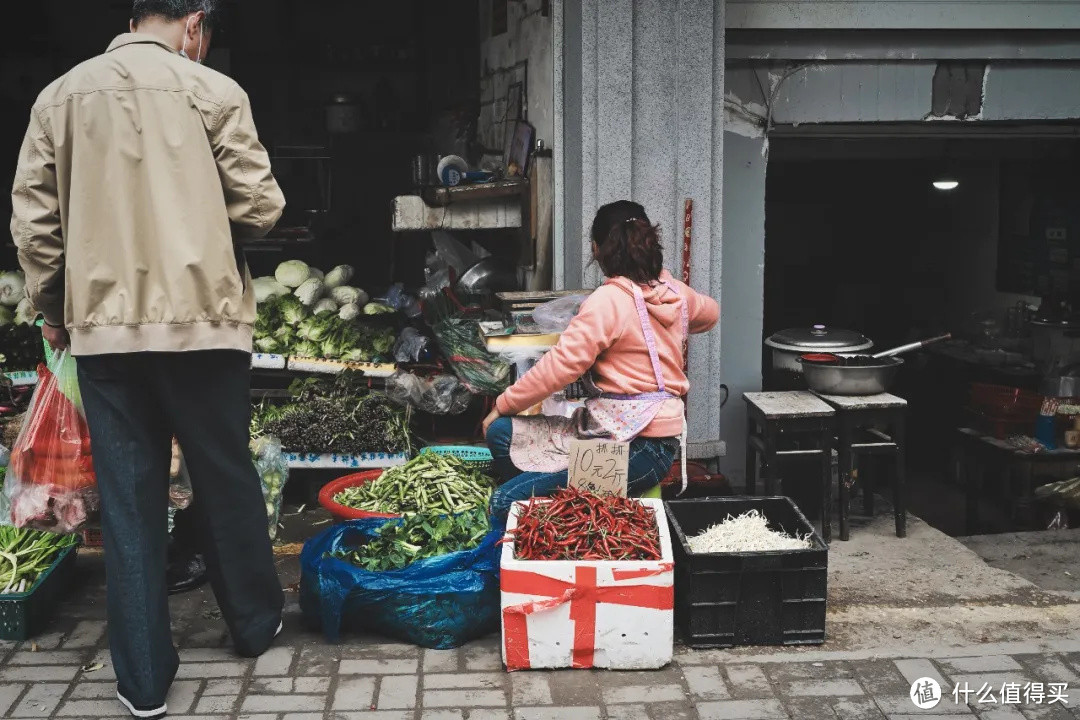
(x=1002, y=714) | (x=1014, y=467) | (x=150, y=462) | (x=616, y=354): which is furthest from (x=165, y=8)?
(x=1014, y=467)

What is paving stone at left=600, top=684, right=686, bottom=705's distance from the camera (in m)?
4.08

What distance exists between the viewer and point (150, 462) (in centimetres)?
393

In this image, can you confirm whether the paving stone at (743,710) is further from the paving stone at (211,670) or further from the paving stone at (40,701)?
the paving stone at (40,701)

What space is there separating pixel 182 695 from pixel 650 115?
380 cm

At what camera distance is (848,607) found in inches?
196

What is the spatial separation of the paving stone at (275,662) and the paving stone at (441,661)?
0.55 meters

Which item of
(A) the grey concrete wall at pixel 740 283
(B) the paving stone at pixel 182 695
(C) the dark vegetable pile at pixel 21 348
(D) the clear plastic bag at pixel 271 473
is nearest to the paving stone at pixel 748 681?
(B) the paving stone at pixel 182 695

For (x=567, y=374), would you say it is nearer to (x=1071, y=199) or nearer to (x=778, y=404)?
(x=778, y=404)

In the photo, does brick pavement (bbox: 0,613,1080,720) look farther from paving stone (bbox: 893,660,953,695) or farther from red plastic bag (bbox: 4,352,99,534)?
red plastic bag (bbox: 4,352,99,534)

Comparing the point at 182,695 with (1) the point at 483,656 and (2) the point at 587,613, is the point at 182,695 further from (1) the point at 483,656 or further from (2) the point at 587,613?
(2) the point at 587,613

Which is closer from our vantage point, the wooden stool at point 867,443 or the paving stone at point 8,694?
the paving stone at point 8,694

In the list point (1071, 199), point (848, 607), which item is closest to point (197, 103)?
point (848, 607)

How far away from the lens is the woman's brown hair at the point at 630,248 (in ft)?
16.0

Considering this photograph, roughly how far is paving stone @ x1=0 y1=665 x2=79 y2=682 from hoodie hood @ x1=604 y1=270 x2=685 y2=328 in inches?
110
